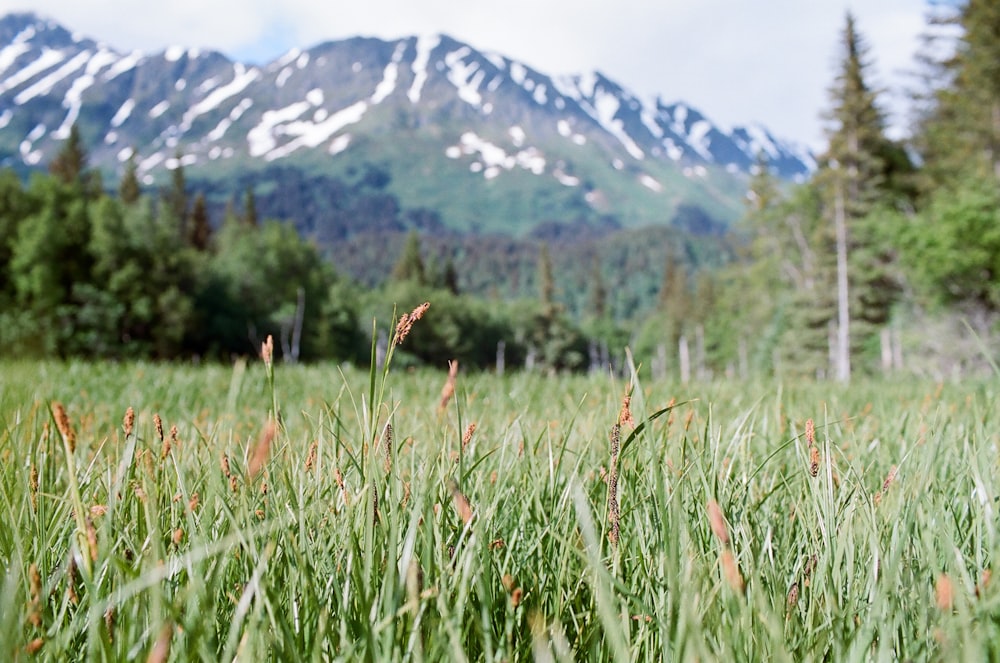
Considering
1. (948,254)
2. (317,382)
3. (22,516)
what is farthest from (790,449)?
(948,254)

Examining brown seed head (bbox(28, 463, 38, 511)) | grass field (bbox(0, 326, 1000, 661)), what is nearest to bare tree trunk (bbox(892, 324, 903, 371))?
grass field (bbox(0, 326, 1000, 661))

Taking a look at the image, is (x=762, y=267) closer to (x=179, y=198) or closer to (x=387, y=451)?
(x=387, y=451)

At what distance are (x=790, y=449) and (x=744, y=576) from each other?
4.18 ft

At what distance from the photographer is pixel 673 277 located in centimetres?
10688

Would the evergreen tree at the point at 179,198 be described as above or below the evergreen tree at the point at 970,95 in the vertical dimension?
above

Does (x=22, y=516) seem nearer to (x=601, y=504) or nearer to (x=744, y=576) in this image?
(x=601, y=504)

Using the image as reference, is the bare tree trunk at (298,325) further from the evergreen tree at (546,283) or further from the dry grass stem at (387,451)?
the dry grass stem at (387,451)

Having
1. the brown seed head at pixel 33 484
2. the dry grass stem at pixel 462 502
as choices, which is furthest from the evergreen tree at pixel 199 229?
the dry grass stem at pixel 462 502

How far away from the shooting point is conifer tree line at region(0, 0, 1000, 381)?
28094 millimetres

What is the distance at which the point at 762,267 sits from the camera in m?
48.5

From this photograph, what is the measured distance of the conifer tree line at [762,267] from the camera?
28.1 metres

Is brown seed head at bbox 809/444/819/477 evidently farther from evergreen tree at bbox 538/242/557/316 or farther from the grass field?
evergreen tree at bbox 538/242/557/316

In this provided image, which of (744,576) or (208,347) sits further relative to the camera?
(208,347)

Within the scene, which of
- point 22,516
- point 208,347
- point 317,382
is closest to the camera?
point 22,516
